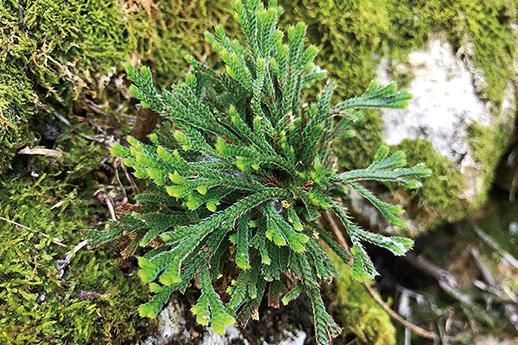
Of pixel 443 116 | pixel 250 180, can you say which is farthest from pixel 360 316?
pixel 443 116

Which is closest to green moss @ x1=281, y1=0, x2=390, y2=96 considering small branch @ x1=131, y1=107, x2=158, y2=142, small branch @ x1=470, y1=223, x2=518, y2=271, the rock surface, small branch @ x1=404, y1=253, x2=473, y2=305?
the rock surface

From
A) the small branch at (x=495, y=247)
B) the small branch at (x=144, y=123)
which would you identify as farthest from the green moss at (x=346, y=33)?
the small branch at (x=495, y=247)

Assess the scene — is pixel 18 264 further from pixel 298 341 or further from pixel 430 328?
pixel 430 328

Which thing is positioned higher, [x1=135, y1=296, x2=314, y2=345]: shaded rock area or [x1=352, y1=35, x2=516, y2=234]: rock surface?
[x1=352, y1=35, x2=516, y2=234]: rock surface

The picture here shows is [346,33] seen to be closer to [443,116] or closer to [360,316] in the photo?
[443,116]

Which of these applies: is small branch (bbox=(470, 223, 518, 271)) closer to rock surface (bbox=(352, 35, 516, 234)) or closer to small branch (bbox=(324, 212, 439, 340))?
rock surface (bbox=(352, 35, 516, 234))

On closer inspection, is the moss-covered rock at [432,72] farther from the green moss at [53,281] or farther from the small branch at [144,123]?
the green moss at [53,281]
